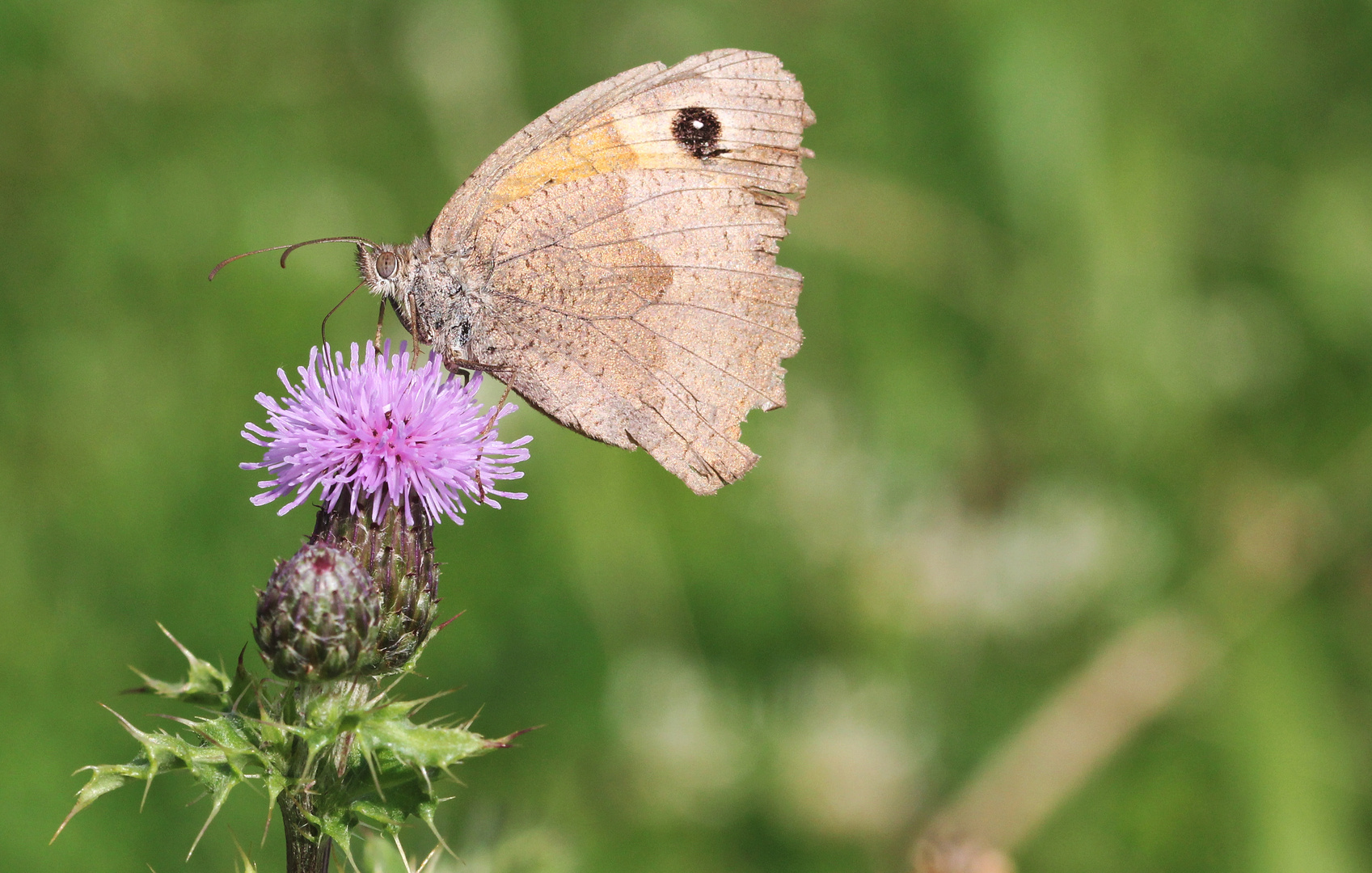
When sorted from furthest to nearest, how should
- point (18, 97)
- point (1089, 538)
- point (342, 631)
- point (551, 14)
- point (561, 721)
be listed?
point (551, 14), point (18, 97), point (1089, 538), point (561, 721), point (342, 631)

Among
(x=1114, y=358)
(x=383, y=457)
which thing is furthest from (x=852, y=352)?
(x=383, y=457)

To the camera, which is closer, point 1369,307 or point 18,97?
point 1369,307

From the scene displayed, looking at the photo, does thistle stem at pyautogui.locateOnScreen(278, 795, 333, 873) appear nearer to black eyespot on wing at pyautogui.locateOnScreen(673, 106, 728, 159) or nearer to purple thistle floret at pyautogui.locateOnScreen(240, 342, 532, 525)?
purple thistle floret at pyautogui.locateOnScreen(240, 342, 532, 525)

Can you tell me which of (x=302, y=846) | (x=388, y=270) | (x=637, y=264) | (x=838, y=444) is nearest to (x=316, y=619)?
(x=302, y=846)

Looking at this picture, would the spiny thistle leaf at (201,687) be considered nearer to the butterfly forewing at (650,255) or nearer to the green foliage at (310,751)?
the green foliage at (310,751)

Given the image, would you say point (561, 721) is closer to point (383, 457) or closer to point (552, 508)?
point (552, 508)

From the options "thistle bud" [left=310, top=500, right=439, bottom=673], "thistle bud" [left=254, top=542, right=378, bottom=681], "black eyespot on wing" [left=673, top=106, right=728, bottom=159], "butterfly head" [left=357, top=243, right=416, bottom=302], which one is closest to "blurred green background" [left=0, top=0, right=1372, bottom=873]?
"thistle bud" [left=310, top=500, right=439, bottom=673]
